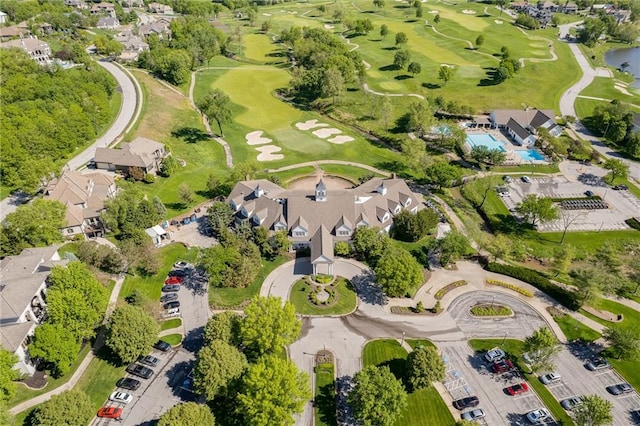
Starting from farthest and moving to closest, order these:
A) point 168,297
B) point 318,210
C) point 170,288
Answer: point 318,210
point 170,288
point 168,297

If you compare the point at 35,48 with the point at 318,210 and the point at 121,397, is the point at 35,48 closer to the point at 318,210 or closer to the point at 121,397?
the point at 318,210

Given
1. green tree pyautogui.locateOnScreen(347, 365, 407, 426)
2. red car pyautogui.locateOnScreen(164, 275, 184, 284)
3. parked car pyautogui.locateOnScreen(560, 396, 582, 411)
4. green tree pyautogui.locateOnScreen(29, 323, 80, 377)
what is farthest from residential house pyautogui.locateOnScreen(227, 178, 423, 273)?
parked car pyautogui.locateOnScreen(560, 396, 582, 411)

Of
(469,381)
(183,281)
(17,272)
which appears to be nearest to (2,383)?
(17,272)

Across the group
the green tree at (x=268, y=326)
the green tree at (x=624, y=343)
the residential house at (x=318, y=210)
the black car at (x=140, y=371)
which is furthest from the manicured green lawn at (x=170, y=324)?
the green tree at (x=624, y=343)

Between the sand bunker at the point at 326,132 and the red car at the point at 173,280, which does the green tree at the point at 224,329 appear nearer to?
the red car at the point at 173,280

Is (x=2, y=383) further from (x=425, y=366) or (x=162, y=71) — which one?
(x=162, y=71)

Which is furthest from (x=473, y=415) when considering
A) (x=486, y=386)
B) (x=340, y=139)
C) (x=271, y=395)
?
(x=340, y=139)
